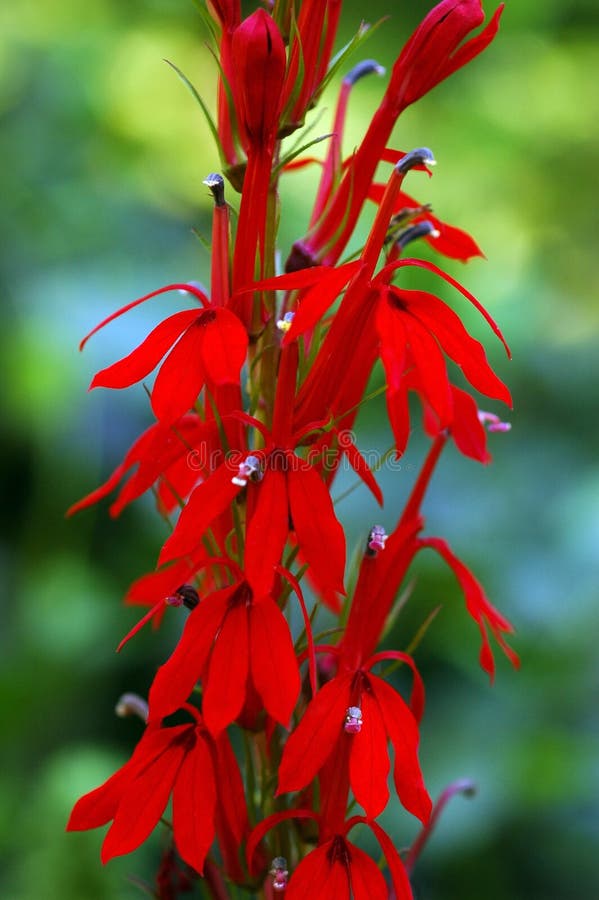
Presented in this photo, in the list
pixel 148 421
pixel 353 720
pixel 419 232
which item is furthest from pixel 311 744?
pixel 148 421

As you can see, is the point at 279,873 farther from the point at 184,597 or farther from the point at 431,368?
the point at 431,368

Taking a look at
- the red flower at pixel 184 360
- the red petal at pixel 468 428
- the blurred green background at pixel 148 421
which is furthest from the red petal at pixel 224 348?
the blurred green background at pixel 148 421

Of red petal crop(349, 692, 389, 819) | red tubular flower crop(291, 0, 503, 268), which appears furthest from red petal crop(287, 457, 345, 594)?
red tubular flower crop(291, 0, 503, 268)

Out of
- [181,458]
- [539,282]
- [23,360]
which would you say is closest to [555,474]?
[539,282]

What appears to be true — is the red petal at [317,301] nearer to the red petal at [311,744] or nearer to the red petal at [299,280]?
the red petal at [299,280]

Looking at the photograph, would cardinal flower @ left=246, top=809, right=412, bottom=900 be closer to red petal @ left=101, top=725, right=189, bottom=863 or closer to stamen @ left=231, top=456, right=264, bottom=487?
red petal @ left=101, top=725, right=189, bottom=863

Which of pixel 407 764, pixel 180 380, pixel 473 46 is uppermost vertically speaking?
pixel 473 46
